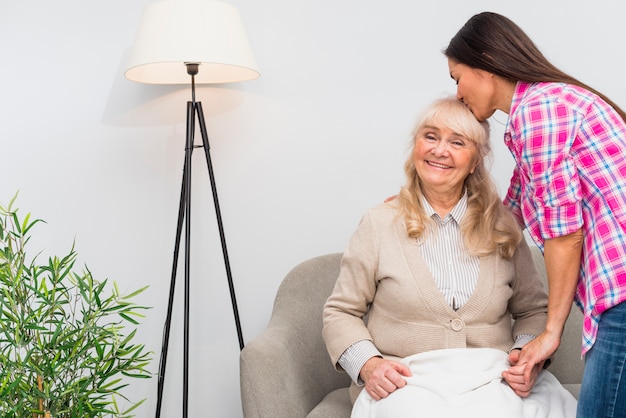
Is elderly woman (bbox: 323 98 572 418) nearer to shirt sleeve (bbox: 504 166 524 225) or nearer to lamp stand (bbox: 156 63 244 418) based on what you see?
shirt sleeve (bbox: 504 166 524 225)

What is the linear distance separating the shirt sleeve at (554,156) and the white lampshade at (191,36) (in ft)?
3.51

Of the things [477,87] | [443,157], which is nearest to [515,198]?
[443,157]

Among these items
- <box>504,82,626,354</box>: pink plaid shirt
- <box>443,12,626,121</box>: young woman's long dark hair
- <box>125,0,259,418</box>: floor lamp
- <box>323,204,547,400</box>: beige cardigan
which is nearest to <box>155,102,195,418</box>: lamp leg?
<box>125,0,259,418</box>: floor lamp

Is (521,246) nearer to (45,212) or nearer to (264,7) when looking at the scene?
(264,7)

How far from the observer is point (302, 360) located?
7.04ft

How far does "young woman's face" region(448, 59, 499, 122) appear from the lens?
1.72 metres

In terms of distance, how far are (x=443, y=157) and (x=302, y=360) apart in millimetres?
724

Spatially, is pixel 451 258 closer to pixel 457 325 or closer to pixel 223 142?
pixel 457 325

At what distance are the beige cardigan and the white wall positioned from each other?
76 centimetres

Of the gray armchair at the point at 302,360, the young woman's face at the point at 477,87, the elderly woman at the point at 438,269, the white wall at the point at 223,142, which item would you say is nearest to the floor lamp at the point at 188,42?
the white wall at the point at 223,142

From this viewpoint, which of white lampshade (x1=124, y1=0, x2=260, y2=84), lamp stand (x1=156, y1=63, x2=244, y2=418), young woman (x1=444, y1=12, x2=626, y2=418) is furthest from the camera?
lamp stand (x1=156, y1=63, x2=244, y2=418)

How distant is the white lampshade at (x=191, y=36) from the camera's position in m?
2.23

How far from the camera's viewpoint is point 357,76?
270 cm

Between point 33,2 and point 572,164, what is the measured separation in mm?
2083
